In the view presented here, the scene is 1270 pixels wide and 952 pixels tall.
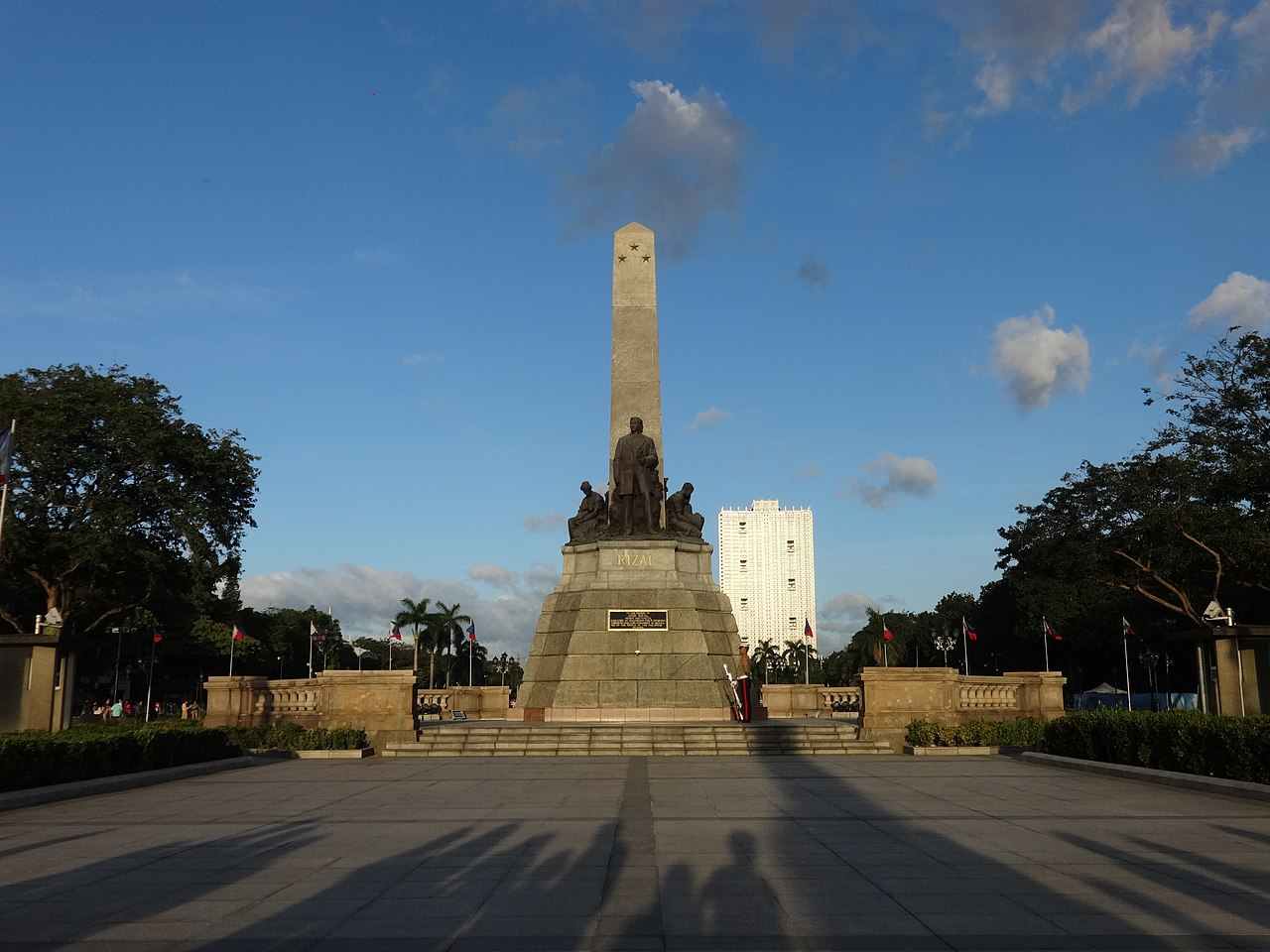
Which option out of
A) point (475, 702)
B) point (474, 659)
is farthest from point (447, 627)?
point (475, 702)

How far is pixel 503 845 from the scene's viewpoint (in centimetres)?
1032

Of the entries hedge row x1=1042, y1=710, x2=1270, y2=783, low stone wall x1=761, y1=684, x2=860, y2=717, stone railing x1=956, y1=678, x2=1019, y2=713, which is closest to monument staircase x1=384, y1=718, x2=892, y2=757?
stone railing x1=956, y1=678, x2=1019, y2=713

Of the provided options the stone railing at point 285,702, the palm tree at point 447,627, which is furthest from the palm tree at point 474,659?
the stone railing at point 285,702

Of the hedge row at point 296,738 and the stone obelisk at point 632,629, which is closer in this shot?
the hedge row at point 296,738

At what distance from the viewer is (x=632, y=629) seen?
2686 cm

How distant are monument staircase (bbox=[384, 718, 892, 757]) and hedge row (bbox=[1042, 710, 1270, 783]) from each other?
4850 mm

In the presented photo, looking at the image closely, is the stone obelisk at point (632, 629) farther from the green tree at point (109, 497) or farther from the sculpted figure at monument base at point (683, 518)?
the green tree at point (109, 497)

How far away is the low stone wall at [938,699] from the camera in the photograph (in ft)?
80.2

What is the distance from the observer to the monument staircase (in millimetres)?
22562

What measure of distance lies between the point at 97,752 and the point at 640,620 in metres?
13.6

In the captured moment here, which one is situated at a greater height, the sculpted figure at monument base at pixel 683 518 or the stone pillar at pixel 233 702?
the sculpted figure at monument base at pixel 683 518

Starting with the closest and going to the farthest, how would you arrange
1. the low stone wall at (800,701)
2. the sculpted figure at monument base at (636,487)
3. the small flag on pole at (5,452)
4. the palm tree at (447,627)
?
the small flag on pole at (5,452)
the sculpted figure at monument base at (636,487)
the low stone wall at (800,701)
the palm tree at (447,627)

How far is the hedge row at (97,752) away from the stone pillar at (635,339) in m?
13.9

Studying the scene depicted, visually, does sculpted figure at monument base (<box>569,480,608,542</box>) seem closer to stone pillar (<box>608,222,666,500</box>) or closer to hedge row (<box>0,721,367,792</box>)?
stone pillar (<box>608,222,666,500</box>)
